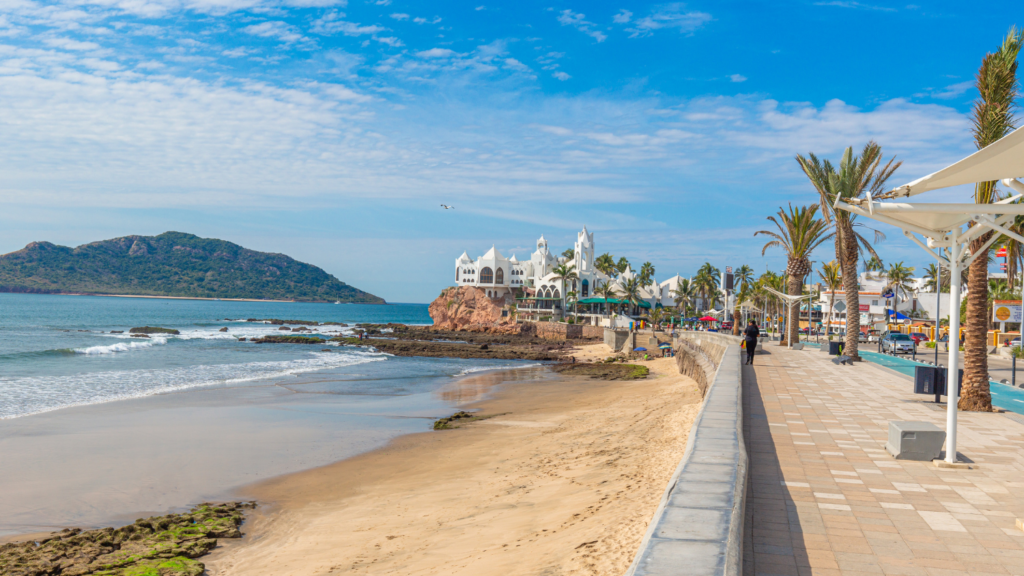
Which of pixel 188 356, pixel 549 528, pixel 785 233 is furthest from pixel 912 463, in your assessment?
pixel 188 356

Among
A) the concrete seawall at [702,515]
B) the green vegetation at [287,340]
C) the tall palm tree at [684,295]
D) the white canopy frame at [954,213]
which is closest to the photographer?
the concrete seawall at [702,515]

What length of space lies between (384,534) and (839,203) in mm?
6683

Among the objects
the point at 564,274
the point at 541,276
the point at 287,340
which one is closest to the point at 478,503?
the point at 287,340

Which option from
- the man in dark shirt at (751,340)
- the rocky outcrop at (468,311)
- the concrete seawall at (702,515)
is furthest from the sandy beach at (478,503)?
the rocky outcrop at (468,311)

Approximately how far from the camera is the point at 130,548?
7.94 m

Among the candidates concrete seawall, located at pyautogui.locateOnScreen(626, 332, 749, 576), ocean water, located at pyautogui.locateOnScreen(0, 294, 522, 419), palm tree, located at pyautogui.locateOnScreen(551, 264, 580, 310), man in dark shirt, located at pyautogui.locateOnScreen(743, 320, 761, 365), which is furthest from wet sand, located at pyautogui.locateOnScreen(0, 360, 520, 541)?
palm tree, located at pyautogui.locateOnScreen(551, 264, 580, 310)

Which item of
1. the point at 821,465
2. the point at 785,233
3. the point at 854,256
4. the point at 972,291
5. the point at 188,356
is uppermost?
the point at 785,233

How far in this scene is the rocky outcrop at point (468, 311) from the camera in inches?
3524

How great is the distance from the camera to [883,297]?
74562 millimetres

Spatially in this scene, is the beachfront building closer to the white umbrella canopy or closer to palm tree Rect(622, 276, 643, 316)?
palm tree Rect(622, 276, 643, 316)

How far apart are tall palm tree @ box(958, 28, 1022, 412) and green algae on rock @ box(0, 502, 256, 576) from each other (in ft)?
39.9

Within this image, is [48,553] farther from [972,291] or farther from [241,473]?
[972,291]

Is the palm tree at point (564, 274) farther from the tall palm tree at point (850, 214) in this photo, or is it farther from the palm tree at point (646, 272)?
the tall palm tree at point (850, 214)

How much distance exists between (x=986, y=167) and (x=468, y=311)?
291 ft
